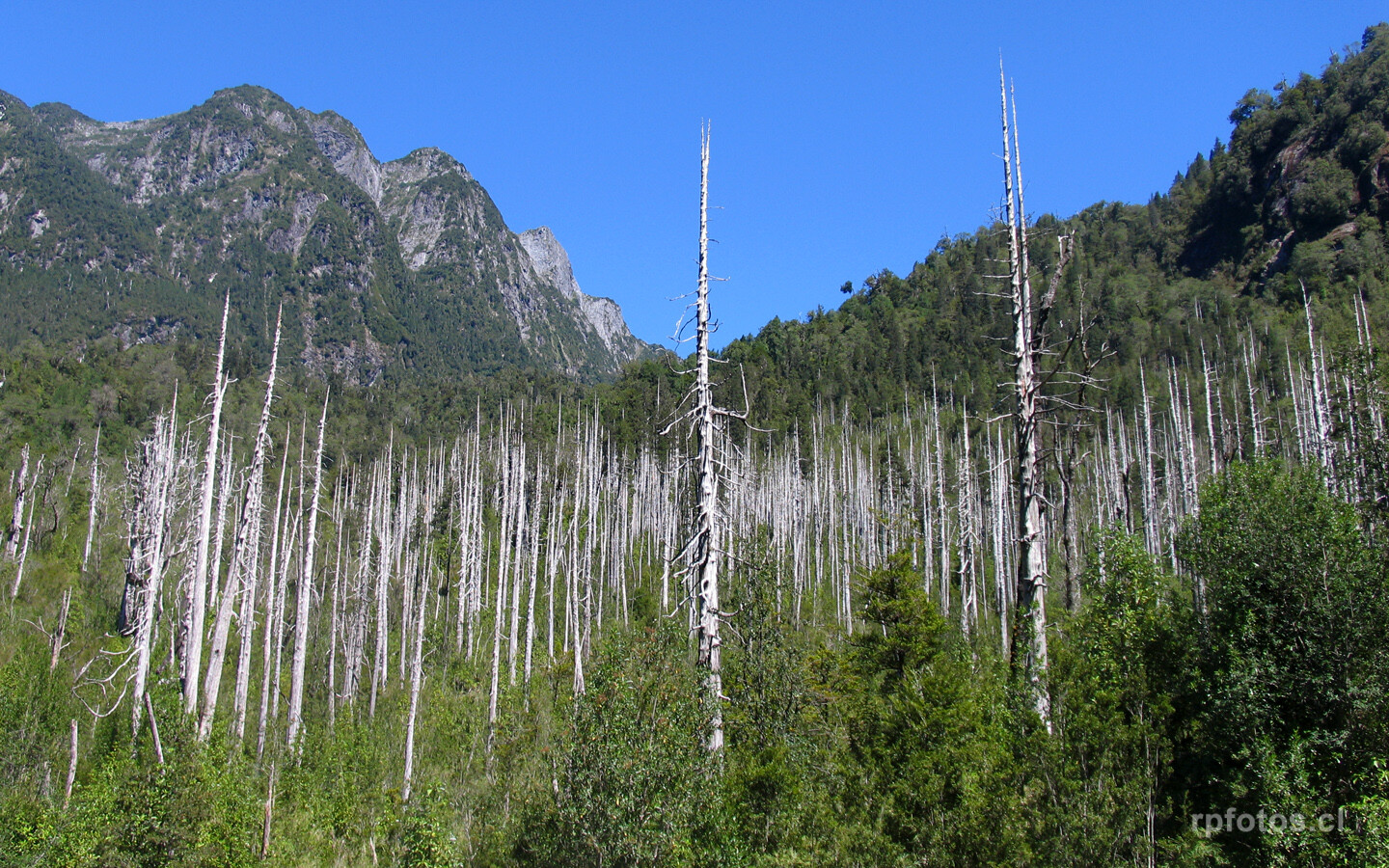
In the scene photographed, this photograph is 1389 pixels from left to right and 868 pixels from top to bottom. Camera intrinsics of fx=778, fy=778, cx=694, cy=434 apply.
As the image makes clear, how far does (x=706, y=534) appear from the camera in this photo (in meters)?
12.6

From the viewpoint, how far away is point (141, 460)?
41.2 meters

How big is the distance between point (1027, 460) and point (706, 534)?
5238mm

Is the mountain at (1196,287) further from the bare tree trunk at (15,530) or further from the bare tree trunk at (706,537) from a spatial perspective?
the bare tree trunk at (706,537)

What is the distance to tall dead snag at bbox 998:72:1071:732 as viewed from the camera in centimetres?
1205

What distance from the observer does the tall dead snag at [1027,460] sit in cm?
1205

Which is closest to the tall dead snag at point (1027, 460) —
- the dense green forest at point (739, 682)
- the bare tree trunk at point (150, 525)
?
the dense green forest at point (739, 682)

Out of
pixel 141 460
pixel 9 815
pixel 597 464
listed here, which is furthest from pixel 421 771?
pixel 597 464

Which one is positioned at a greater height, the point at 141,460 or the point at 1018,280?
the point at 141,460

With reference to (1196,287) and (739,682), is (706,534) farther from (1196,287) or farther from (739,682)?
(1196,287)

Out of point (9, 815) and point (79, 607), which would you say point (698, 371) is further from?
point (79, 607)

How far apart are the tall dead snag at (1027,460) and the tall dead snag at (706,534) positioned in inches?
179

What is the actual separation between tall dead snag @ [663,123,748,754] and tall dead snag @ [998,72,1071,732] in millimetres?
4545

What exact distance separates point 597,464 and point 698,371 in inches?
1780

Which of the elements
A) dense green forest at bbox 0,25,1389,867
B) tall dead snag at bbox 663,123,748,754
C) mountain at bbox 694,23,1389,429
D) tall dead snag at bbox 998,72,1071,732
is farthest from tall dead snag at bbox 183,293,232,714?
mountain at bbox 694,23,1389,429
